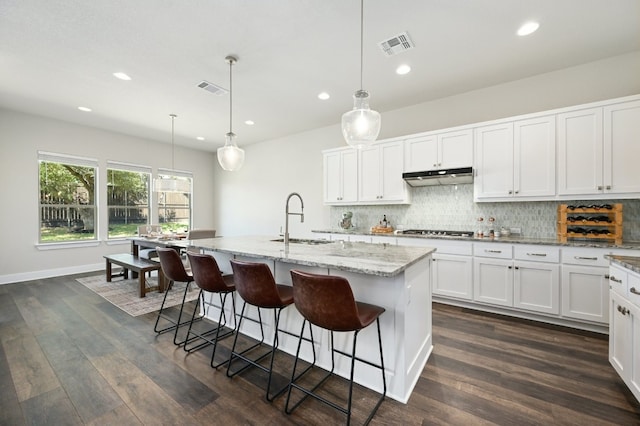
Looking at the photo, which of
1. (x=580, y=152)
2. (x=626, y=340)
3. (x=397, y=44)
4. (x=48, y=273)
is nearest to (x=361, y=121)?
(x=397, y=44)

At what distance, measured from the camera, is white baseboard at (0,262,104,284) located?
466 centimetres

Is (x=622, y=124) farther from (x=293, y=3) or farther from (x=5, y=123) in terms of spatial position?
(x=5, y=123)

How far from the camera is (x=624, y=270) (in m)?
1.79

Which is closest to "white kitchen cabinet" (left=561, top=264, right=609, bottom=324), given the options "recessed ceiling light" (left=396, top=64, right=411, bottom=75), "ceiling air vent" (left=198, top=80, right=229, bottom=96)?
"recessed ceiling light" (left=396, top=64, right=411, bottom=75)

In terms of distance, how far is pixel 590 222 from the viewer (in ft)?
9.70

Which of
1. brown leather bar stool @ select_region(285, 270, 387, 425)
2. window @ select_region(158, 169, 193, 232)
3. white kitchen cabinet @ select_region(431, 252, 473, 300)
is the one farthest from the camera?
window @ select_region(158, 169, 193, 232)

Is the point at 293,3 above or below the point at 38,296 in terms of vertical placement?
above

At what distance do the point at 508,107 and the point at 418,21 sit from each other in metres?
2.05

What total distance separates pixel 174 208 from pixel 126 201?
1122mm

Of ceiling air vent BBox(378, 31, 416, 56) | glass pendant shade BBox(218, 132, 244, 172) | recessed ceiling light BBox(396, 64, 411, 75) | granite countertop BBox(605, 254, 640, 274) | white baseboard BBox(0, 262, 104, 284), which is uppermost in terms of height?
recessed ceiling light BBox(396, 64, 411, 75)

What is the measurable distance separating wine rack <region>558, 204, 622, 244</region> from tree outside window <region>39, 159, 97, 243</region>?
26.2ft

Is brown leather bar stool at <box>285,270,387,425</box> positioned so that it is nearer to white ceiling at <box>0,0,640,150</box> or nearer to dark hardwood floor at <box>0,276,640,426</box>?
dark hardwood floor at <box>0,276,640,426</box>

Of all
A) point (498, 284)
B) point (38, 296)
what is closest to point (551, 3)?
point (498, 284)

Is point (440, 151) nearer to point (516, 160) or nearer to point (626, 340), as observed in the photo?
point (516, 160)
